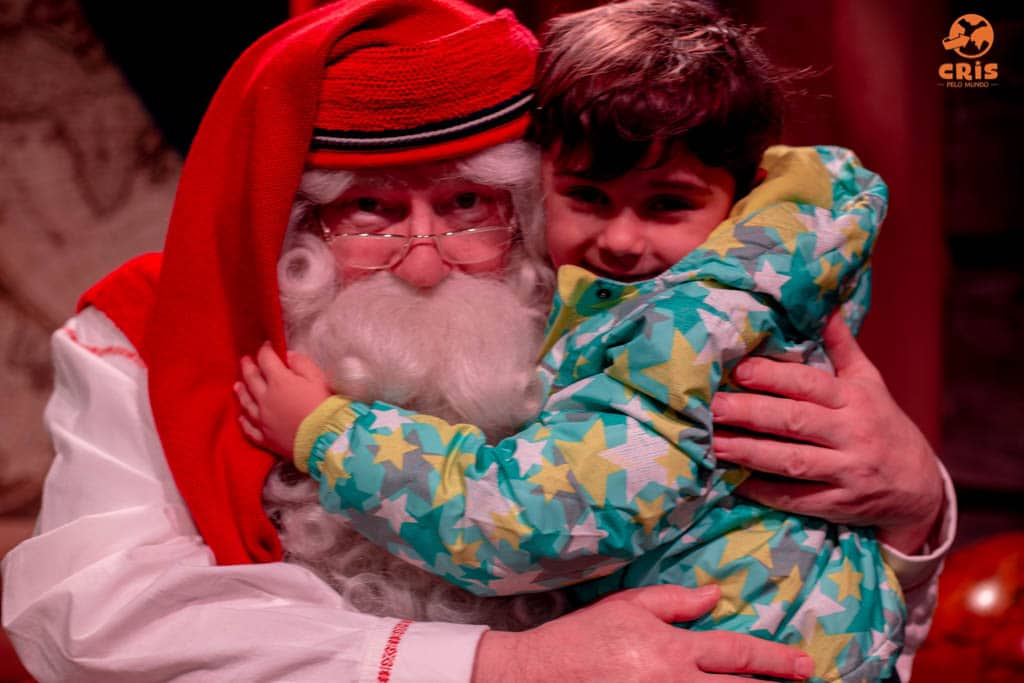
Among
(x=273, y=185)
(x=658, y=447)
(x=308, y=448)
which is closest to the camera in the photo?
(x=658, y=447)

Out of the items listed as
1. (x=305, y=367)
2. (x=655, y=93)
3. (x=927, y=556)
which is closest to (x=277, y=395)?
(x=305, y=367)

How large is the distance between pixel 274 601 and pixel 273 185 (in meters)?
0.63

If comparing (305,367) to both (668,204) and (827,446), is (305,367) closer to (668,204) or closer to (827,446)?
(668,204)

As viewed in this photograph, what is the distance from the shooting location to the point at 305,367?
134 centimetres

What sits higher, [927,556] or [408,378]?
[408,378]

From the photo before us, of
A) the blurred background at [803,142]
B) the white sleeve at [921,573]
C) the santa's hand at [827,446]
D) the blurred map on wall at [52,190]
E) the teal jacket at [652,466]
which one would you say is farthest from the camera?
the blurred map on wall at [52,190]

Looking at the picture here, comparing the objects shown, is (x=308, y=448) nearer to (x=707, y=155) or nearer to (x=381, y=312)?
(x=381, y=312)

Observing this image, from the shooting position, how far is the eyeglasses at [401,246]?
4.63ft

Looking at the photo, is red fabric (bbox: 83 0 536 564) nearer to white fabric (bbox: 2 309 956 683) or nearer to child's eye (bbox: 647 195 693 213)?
white fabric (bbox: 2 309 956 683)

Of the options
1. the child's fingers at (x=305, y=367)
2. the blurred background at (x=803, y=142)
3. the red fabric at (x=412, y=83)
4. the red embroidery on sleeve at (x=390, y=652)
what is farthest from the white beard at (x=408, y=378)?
the blurred background at (x=803, y=142)

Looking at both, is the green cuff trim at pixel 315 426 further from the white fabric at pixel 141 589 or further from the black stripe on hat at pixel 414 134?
the black stripe on hat at pixel 414 134

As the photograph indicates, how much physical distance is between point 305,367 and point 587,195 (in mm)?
507

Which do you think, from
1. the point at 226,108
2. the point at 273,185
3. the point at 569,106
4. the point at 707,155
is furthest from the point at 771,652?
the point at 226,108

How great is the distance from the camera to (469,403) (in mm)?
1320
